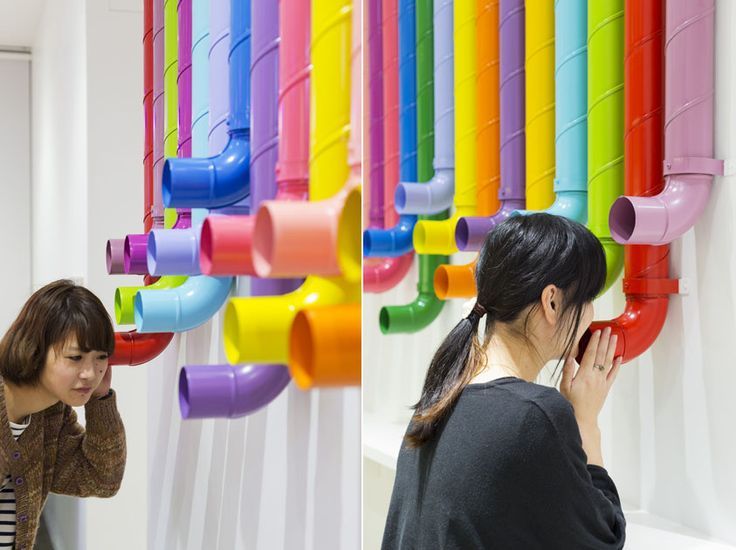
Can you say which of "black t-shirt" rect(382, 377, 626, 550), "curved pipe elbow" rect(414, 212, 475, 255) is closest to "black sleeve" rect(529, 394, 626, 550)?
"black t-shirt" rect(382, 377, 626, 550)

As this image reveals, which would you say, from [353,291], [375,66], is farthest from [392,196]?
A: [353,291]

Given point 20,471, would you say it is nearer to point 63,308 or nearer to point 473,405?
point 63,308

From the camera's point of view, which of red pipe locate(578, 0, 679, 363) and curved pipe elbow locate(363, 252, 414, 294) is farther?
red pipe locate(578, 0, 679, 363)

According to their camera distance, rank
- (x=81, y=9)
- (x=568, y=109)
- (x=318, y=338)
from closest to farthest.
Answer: (x=318, y=338) → (x=81, y=9) → (x=568, y=109)

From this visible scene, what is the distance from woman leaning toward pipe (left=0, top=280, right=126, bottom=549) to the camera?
11.7 inches

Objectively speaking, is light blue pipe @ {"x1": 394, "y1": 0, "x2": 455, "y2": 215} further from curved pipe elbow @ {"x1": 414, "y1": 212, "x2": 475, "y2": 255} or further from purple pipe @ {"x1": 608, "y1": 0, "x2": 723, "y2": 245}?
purple pipe @ {"x1": 608, "y1": 0, "x2": 723, "y2": 245}

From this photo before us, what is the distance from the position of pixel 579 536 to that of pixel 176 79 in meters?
0.26

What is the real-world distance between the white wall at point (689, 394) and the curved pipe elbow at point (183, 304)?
6.0 inches

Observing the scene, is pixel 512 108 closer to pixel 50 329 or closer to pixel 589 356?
pixel 589 356

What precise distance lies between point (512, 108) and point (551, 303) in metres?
0.13

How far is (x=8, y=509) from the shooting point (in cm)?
32

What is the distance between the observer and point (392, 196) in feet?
1.32

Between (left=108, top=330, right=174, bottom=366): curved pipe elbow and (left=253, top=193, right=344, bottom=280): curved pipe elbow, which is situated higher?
(left=253, top=193, right=344, bottom=280): curved pipe elbow

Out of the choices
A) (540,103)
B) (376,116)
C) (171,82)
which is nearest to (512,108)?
(540,103)
